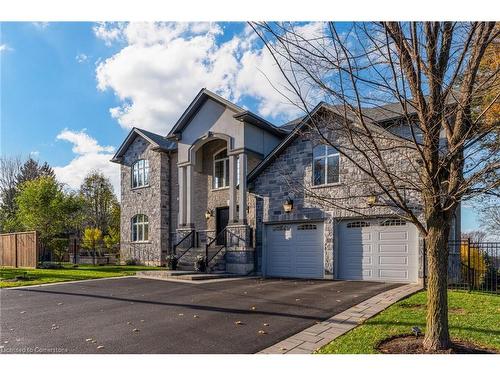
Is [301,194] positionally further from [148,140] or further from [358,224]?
[148,140]

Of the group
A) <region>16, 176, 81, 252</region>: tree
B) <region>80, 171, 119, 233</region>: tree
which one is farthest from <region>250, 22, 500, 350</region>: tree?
<region>80, 171, 119, 233</region>: tree

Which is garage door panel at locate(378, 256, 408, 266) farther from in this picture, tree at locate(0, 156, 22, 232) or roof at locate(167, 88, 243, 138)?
tree at locate(0, 156, 22, 232)

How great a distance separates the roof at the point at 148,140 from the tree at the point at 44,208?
141 inches

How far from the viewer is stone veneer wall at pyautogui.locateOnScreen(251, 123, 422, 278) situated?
11.8 meters

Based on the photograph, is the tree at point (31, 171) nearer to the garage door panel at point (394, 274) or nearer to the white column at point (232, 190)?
the white column at point (232, 190)

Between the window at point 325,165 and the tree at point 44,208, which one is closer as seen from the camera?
the window at point 325,165

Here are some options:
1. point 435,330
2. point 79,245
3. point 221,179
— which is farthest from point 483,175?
point 79,245

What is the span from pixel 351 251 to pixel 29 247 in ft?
46.0

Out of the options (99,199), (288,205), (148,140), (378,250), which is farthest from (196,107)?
(99,199)

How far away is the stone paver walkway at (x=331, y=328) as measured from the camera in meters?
4.56

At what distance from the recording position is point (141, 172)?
19.6 m

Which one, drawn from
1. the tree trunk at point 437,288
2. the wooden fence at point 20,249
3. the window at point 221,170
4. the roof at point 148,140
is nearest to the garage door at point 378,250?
the tree trunk at point 437,288

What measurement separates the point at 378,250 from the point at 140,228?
12.9 metres

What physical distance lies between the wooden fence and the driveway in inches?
→ 256
